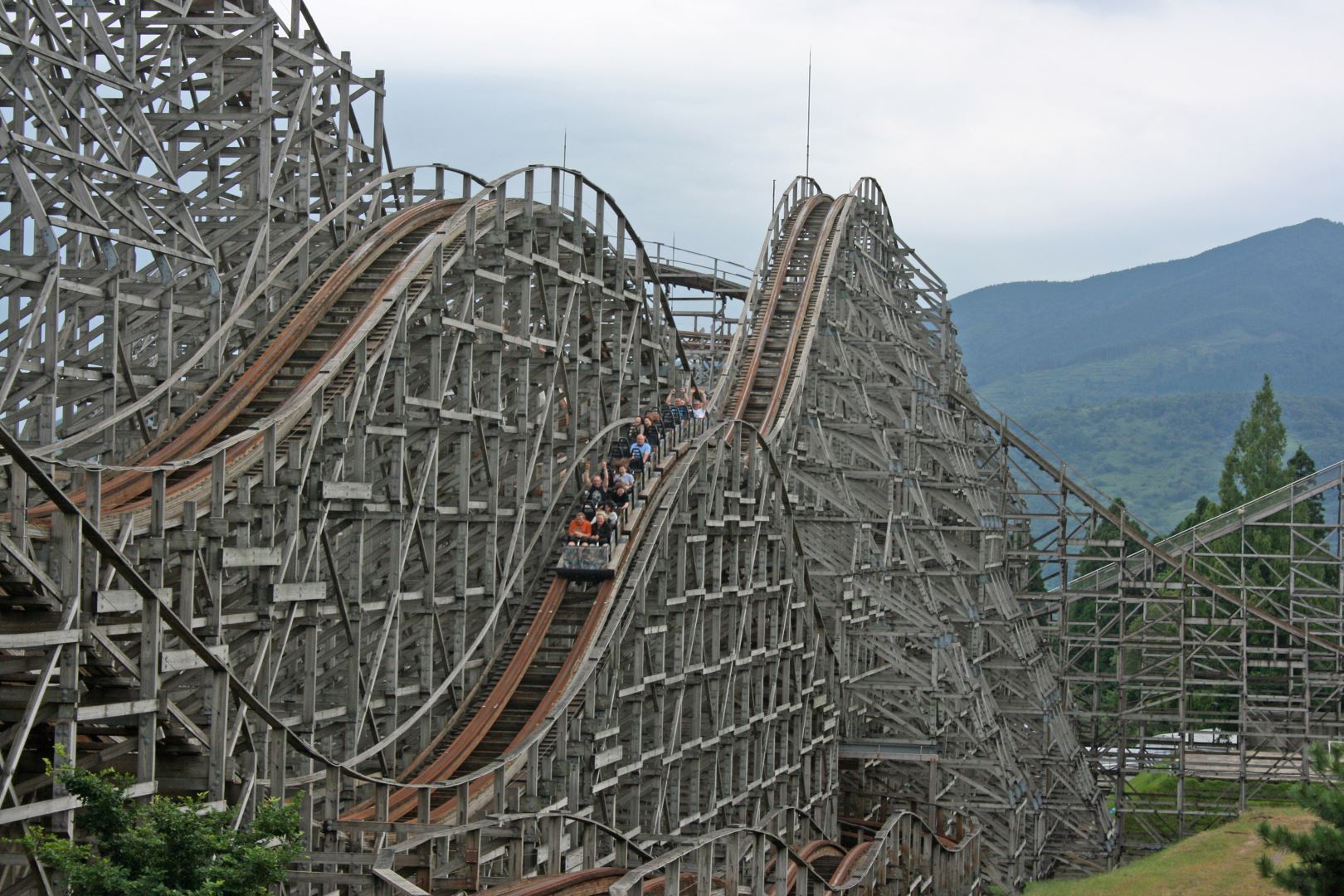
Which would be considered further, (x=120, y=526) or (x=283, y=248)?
(x=283, y=248)

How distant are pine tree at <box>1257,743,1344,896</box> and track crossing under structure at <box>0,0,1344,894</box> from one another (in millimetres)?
4772

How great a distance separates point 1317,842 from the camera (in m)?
15.9

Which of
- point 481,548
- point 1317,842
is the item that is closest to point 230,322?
point 481,548

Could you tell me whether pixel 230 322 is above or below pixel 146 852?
above

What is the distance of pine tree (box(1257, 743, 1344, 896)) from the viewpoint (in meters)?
16.0

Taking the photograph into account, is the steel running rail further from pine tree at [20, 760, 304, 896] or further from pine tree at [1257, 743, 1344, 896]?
pine tree at [1257, 743, 1344, 896]

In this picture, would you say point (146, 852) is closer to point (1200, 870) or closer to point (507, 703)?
point (507, 703)

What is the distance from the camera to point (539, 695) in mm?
20391

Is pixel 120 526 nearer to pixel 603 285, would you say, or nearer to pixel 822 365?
pixel 603 285

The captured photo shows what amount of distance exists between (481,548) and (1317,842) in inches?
419

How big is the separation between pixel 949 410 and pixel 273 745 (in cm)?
2362

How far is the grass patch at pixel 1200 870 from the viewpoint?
24672mm

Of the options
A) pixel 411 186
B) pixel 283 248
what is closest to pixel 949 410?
pixel 411 186

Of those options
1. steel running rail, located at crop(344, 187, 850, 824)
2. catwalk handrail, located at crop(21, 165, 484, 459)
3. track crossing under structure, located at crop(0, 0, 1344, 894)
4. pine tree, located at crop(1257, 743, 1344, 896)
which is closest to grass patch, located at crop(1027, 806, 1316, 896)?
track crossing under structure, located at crop(0, 0, 1344, 894)
